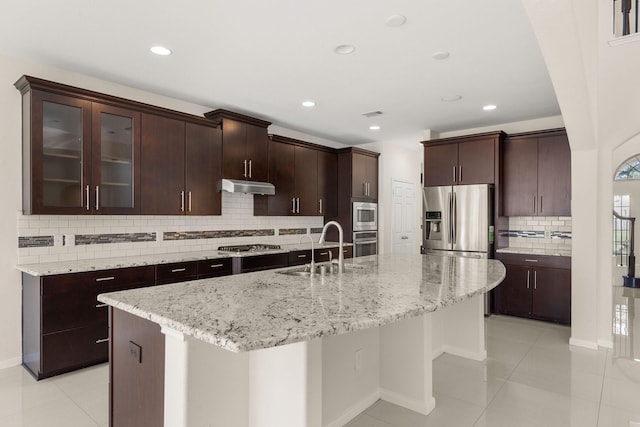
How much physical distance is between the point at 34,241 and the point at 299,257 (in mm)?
2794

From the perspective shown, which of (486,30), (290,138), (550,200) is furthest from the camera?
(290,138)

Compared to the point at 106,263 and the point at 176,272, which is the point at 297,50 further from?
the point at 106,263

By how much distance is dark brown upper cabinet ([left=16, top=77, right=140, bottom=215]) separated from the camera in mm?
3055

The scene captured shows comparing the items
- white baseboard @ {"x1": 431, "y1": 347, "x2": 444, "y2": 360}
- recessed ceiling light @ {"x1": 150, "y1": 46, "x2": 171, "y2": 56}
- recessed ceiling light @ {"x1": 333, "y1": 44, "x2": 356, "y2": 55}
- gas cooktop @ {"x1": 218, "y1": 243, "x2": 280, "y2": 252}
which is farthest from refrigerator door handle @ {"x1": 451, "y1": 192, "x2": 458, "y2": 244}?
recessed ceiling light @ {"x1": 150, "y1": 46, "x2": 171, "y2": 56}

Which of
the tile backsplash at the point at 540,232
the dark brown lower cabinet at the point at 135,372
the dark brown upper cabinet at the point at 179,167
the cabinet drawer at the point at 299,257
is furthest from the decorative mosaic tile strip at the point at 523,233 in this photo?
the dark brown lower cabinet at the point at 135,372

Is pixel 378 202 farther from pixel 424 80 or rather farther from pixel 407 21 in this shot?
pixel 407 21

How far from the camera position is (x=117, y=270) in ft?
10.7

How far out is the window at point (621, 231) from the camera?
8156mm

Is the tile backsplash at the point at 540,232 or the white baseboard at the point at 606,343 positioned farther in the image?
the tile backsplash at the point at 540,232

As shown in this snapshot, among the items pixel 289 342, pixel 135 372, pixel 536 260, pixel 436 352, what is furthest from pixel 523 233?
pixel 135 372

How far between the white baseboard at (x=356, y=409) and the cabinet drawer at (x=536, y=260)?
3.03 meters

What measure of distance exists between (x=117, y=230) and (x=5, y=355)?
135 cm

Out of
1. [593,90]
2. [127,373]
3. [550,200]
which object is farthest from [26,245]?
[550,200]

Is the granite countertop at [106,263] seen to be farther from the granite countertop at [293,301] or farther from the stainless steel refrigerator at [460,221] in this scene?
the stainless steel refrigerator at [460,221]
